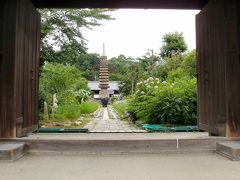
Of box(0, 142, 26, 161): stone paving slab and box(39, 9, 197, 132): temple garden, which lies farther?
box(39, 9, 197, 132): temple garden

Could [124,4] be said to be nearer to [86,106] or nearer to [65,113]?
[65,113]

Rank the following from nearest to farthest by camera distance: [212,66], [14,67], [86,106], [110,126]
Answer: [14,67]
[212,66]
[110,126]
[86,106]

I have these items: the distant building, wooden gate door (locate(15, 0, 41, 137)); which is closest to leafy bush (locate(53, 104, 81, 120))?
wooden gate door (locate(15, 0, 41, 137))

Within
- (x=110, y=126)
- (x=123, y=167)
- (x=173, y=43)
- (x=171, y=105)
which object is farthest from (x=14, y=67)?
(x=173, y=43)

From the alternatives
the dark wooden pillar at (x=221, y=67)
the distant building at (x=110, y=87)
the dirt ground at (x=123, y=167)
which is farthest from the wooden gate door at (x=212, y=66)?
the distant building at (x=110, y=87)

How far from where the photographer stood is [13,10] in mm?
4949

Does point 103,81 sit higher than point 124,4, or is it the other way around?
point 103,81

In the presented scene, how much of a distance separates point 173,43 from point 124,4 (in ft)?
71.8

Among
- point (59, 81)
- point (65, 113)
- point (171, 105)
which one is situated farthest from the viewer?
point (59, 81)

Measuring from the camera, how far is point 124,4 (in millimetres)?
6246

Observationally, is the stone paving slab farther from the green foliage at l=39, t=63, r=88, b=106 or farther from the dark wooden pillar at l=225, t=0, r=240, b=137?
the green foliage at l=39, t=63, r=88, b=106

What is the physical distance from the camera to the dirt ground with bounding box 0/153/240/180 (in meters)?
3.58

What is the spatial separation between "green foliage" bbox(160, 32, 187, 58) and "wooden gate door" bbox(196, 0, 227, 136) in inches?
833

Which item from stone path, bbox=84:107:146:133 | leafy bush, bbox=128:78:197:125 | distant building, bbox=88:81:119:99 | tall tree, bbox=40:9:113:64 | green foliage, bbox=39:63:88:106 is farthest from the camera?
distant building, bbox=88:81:119:99
